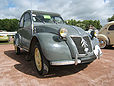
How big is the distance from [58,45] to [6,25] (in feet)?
201

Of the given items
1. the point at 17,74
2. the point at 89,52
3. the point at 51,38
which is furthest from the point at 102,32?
the point at 17,74

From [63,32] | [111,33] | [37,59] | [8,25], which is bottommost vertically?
[37,59]

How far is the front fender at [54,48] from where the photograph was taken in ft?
8.01

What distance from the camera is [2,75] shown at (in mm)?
2869

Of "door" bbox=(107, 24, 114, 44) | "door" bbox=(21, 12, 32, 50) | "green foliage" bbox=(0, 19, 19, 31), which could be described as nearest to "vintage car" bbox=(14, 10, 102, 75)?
"door" bbox=(21, 12, 32, 50)

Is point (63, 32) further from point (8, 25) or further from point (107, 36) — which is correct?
point (8, 25)

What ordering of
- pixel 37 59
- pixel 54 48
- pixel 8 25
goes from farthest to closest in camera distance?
Result: pixel 8 25 → pixel 37 59 → pixel 54 48

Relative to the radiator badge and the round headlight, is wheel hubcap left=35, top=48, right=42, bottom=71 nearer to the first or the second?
Answer: the round headlight

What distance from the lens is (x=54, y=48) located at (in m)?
2.49

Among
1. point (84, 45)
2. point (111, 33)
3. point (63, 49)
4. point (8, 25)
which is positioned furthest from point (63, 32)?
point (8, 25)

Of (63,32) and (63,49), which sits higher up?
(63,32)

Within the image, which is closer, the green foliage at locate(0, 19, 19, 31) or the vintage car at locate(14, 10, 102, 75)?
the vintage car at locate(14, 10, 102, 75)

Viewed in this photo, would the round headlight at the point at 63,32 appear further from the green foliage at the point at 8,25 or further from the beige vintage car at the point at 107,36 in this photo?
the green foliage at the point at 8,25

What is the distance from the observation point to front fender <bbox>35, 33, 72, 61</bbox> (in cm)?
244
